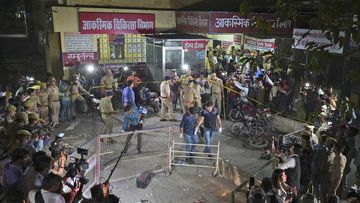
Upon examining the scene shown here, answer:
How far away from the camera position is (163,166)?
410 inches

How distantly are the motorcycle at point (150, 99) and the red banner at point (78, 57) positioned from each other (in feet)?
10.3

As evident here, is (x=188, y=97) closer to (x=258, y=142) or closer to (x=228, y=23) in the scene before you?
(x=258, y=142)

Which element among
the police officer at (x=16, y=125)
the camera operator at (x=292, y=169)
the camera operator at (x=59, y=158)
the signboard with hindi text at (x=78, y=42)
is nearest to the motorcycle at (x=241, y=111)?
the camera operator at (x=292, y=169)

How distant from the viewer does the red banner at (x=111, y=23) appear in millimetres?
15414

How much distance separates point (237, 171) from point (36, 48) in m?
22.7

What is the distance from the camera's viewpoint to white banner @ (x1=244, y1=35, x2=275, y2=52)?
17.2 metres

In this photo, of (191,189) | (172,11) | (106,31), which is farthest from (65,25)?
(191,189)

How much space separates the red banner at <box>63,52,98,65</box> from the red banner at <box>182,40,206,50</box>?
4.18 m

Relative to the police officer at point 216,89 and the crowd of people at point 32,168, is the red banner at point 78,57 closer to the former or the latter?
the crowd of people at point 32,168

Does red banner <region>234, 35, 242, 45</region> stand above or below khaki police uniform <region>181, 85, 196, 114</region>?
above

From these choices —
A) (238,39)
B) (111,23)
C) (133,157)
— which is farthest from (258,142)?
(238,39)

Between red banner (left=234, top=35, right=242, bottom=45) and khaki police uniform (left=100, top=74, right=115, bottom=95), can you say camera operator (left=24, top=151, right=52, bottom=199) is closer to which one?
khaki police uniform (left=100, top=74, right=115, bottom=95)

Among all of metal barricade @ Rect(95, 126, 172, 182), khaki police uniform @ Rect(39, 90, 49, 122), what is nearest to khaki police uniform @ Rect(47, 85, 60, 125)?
khaki police uniform @ Rect(39, 90, 49, 122)

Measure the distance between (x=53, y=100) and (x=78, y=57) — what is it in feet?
15.5
